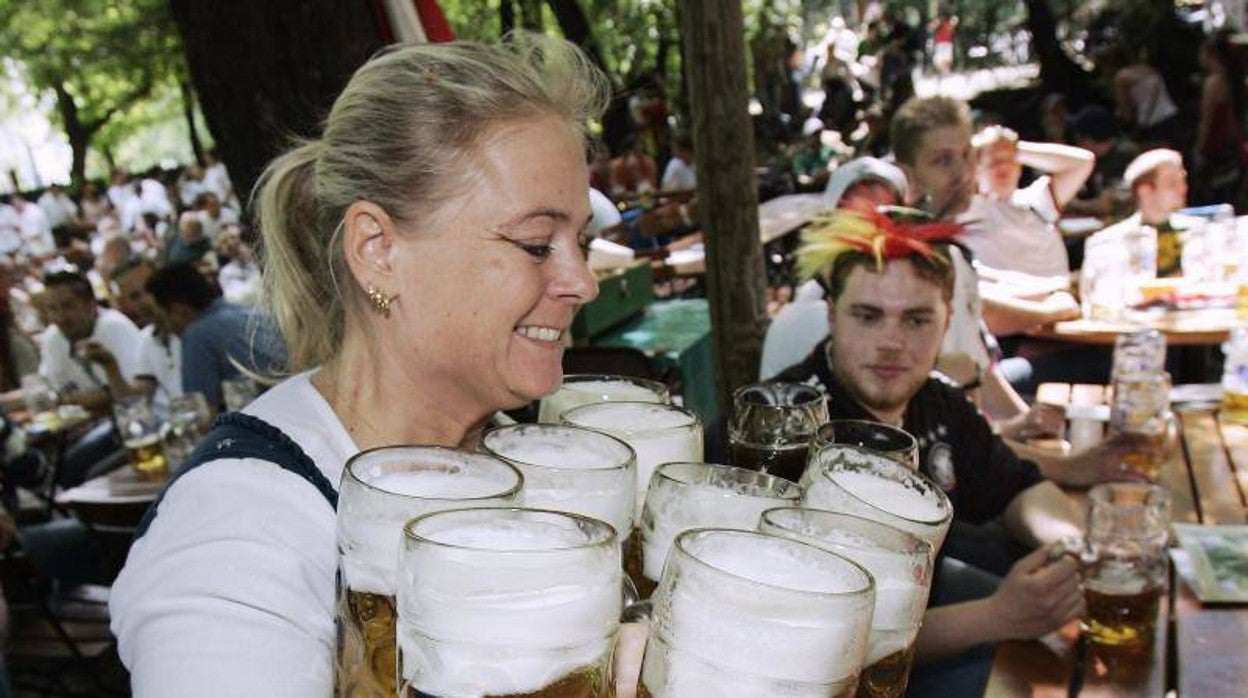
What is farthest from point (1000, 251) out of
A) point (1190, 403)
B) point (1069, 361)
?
point (1190, 403)

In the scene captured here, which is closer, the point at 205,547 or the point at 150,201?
the point at 205,547

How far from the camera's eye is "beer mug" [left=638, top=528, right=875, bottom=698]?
2.08ft

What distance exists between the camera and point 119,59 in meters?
20.1

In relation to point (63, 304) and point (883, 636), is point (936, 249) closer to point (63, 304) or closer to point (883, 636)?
point (883, 636)

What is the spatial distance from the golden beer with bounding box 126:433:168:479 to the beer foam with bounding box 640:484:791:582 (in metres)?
3.04

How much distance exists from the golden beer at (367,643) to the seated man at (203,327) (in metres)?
3.23

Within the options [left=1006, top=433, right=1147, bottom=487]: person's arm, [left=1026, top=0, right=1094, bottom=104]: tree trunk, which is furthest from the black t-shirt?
[left=1026, top=0, right=1094, bottom=104]: tree trunk

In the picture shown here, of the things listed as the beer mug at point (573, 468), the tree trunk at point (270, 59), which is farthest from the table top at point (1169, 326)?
the beer mug at point (573, 468)

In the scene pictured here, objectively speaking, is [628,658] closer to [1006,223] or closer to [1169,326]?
[1169,326]

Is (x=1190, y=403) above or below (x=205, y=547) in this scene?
below

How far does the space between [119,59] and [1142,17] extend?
17271mm

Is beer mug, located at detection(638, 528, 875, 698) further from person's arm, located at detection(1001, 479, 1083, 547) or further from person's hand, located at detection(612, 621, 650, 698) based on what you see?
person's arm, located at detection(1001, 479, 1083, 547)

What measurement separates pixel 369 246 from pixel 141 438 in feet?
9.02

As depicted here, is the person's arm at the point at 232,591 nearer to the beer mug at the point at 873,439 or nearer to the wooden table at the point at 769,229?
the beer mug at the point at 873,439
